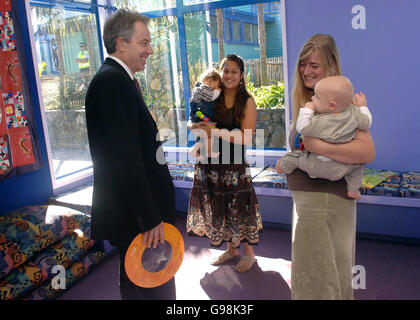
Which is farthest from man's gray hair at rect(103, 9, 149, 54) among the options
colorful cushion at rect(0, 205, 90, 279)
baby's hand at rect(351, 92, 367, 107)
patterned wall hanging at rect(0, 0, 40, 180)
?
patterned wall hanging at rect(0, 0, 40, 180)

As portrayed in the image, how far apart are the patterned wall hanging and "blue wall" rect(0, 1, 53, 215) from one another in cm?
12

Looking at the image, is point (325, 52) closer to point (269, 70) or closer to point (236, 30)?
point (269, 70)

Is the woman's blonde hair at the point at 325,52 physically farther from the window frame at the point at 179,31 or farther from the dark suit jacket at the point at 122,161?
the window frame at the point at 179,31

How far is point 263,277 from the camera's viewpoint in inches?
116

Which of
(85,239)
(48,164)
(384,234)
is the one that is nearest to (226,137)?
(85,239)

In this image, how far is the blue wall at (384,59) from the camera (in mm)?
3361

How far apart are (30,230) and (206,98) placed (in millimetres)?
1700

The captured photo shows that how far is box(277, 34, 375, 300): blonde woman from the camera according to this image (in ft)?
5.18

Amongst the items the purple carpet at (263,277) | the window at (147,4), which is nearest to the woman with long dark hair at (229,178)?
the purple carpet at (263,277)

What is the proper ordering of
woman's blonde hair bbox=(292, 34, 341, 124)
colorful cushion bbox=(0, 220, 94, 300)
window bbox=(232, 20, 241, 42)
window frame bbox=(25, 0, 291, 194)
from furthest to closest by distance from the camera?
window bbox=(232, 20, 241, 42), window frame bbox=(25, 0, 291, 194), colorful cushion bbox=(0, 220, 94, 300), woman's blonde hair bbox=(292, 34, 341, 124)

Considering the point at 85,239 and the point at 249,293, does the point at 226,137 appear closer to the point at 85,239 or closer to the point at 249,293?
the point at 249,293

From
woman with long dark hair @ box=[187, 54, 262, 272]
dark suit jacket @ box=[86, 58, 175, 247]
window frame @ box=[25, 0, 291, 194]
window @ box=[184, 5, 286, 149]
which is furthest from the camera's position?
window @ box=[184, 5, 286, 149]

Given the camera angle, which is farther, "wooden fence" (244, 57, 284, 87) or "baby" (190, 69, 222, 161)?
"wooden fence" (244, 57, 284, 87)

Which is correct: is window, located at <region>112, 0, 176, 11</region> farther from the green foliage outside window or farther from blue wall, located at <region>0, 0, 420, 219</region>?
blue wall, located at <region>0, 0, 420, 219</region>
